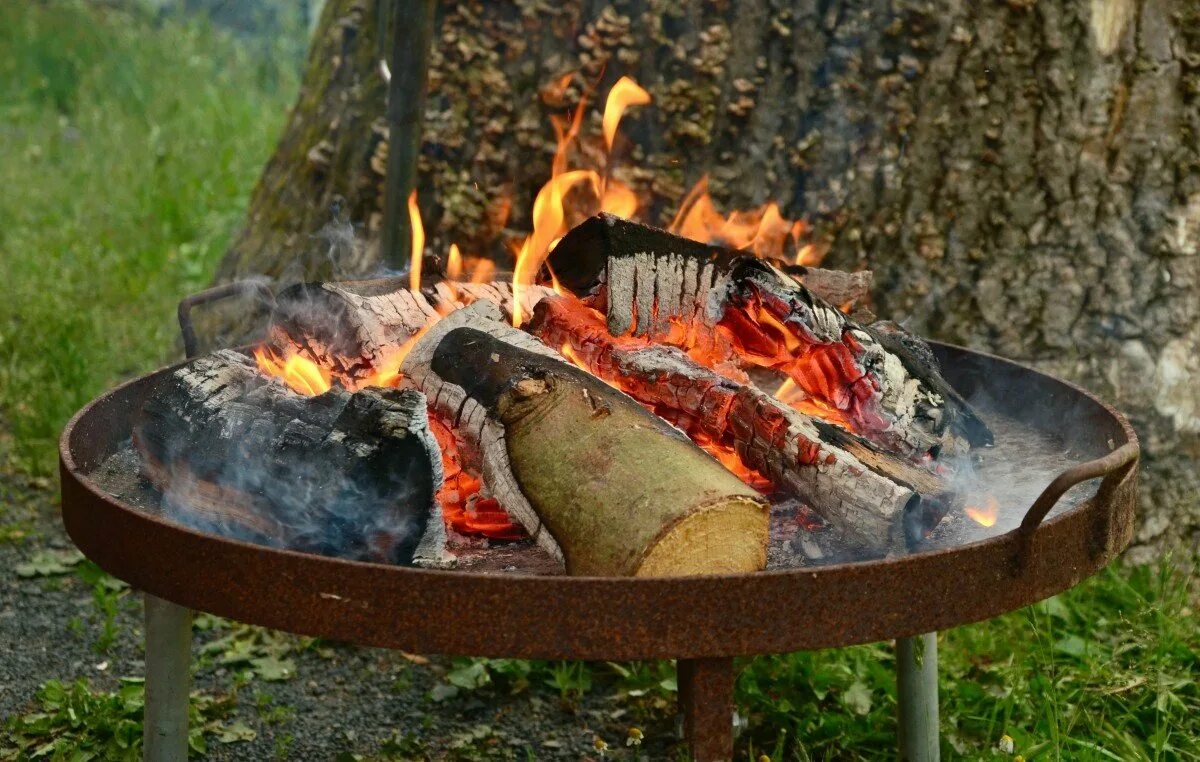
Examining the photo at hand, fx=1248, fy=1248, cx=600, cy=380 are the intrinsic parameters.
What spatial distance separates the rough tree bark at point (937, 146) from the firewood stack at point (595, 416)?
2.60 feet

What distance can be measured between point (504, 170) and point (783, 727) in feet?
5.20

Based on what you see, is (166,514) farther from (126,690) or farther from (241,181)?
(241,181)

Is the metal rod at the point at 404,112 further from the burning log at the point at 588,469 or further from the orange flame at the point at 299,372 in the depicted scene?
the burning log at the point at 588,469

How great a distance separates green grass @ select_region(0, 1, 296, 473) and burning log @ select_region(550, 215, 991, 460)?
8.28 ft

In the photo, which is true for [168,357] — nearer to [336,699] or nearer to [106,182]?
[336,699]

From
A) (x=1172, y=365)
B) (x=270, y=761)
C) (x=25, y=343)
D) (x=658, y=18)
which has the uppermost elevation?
(x=658, y=18)

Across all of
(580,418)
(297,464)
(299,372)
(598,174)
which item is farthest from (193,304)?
(598,174)

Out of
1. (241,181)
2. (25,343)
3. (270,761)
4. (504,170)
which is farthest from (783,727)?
(241,181)

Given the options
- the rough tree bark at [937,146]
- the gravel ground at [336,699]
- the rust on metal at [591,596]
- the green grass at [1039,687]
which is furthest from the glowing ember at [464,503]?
the rough tree bark at [937,146]

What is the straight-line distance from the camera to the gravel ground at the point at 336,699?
283cm

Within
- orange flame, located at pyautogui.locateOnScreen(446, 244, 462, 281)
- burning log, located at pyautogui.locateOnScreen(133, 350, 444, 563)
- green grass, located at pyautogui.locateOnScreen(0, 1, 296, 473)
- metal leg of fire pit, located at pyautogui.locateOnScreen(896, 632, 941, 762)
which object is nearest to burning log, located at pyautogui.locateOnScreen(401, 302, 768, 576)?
burning log, located at pyautogui.locateOnScreen(133, 350, 444, 563)

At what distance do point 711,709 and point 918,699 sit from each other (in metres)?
1.00

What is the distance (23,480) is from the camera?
3975 mm

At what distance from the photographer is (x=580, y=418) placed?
6.10 feet
